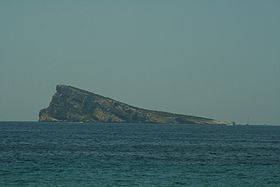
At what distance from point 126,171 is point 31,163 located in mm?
15513

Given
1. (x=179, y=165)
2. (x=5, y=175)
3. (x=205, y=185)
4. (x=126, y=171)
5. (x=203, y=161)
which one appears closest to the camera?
(x=205, y=185)

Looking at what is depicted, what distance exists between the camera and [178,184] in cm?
5906

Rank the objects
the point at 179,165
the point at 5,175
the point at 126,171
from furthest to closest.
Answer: the point at 179,165 → the point at 126,171 → the point at 5,175

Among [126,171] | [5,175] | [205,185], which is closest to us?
[205,185]

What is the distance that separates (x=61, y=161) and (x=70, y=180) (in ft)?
71.8

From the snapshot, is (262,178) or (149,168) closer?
(262,178)

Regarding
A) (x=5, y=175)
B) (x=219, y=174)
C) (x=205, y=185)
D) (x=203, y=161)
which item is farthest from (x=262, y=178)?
(x=5, y=175)

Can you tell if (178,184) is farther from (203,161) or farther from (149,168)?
(203,161)

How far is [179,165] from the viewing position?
7925 centimetres

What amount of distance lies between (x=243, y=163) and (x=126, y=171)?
21122mm

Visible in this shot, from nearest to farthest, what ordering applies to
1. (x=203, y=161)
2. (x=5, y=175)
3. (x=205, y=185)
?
1. (x=205, y=185)
2. (x=5, y=175)
3. (x=203, y=161)

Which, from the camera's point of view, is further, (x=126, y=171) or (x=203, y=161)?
(x=203, y=161)

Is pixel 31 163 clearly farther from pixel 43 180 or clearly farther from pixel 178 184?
pixel 178 184

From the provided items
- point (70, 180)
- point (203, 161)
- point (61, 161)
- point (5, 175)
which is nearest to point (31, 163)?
point (61, 161)
